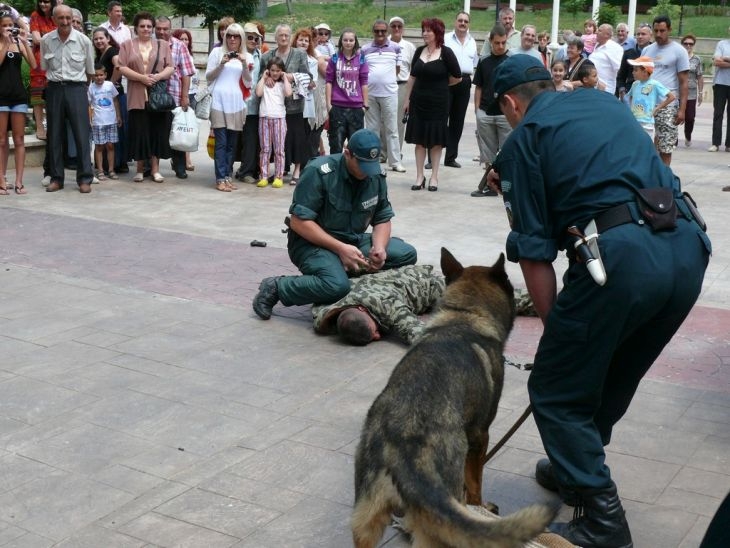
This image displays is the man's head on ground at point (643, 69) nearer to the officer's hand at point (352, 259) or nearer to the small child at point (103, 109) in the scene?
the small child at point (103, 109)

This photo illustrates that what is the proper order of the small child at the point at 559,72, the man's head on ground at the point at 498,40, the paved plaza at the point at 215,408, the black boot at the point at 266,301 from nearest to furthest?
1. the paved plaza at the point at 215,408
2. the black boot at the point at 266,301
3. the man's head on ground at the point at 498,40
4. the small child at the point at 559,72

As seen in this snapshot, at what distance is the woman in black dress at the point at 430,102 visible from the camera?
40.1ft

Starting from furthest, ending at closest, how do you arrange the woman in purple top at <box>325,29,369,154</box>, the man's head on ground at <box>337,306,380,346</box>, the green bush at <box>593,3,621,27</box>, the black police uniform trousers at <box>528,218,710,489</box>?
1. the green bush at <box>593,3,621,27</box>
2. the woman in purple top at <box>325,29,369,154</box>
3. the man's head on ground at <box>337,306,380,346</box>
4. the black police uniform trousers at <box>528,218,710,489</box>

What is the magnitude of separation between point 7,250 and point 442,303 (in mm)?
5841

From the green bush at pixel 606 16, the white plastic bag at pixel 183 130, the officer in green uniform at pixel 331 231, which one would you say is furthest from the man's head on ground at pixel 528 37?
the green bush at pixel 606 16

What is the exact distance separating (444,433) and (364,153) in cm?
325

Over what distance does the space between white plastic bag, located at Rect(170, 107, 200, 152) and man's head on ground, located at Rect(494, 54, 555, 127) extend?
339 inches

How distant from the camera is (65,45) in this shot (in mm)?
11062

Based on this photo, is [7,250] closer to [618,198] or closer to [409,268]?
[409,268]

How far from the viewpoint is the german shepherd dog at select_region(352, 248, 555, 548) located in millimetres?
3084

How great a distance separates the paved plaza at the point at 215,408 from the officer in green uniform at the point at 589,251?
664 mm

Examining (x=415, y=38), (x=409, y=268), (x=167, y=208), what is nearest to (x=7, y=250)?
(x=167, y=208)

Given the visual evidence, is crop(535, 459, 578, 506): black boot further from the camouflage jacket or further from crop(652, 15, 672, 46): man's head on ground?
crop(652, 15, 672, 46): man's head on ground

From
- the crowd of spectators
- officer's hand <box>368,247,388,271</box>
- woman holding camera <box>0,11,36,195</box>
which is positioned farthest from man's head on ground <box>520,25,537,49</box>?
officer's hand <box>368,247,388,271</box>
